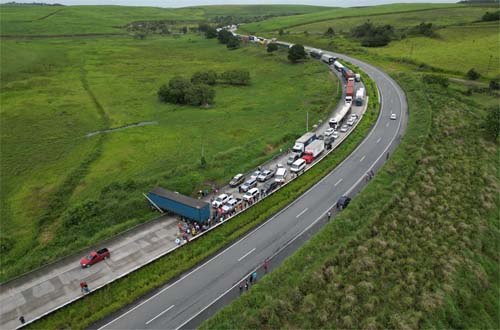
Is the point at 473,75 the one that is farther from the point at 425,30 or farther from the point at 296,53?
the point at 425,30

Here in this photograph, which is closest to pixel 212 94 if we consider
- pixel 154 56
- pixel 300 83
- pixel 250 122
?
pixel 250 122

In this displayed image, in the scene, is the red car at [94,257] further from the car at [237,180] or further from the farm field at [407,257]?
the car at [237,180]

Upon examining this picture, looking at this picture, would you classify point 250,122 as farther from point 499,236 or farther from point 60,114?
point 499,236

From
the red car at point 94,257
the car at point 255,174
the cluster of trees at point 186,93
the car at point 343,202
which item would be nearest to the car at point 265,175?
the car at point 255,174

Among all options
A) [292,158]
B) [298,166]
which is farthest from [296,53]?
[298,166]

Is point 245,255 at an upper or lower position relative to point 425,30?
lower

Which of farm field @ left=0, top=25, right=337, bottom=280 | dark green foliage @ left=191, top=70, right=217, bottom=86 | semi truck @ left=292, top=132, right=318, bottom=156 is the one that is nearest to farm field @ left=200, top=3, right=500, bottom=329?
semi truck @ left=292, top=132, right=318, bottom=156
